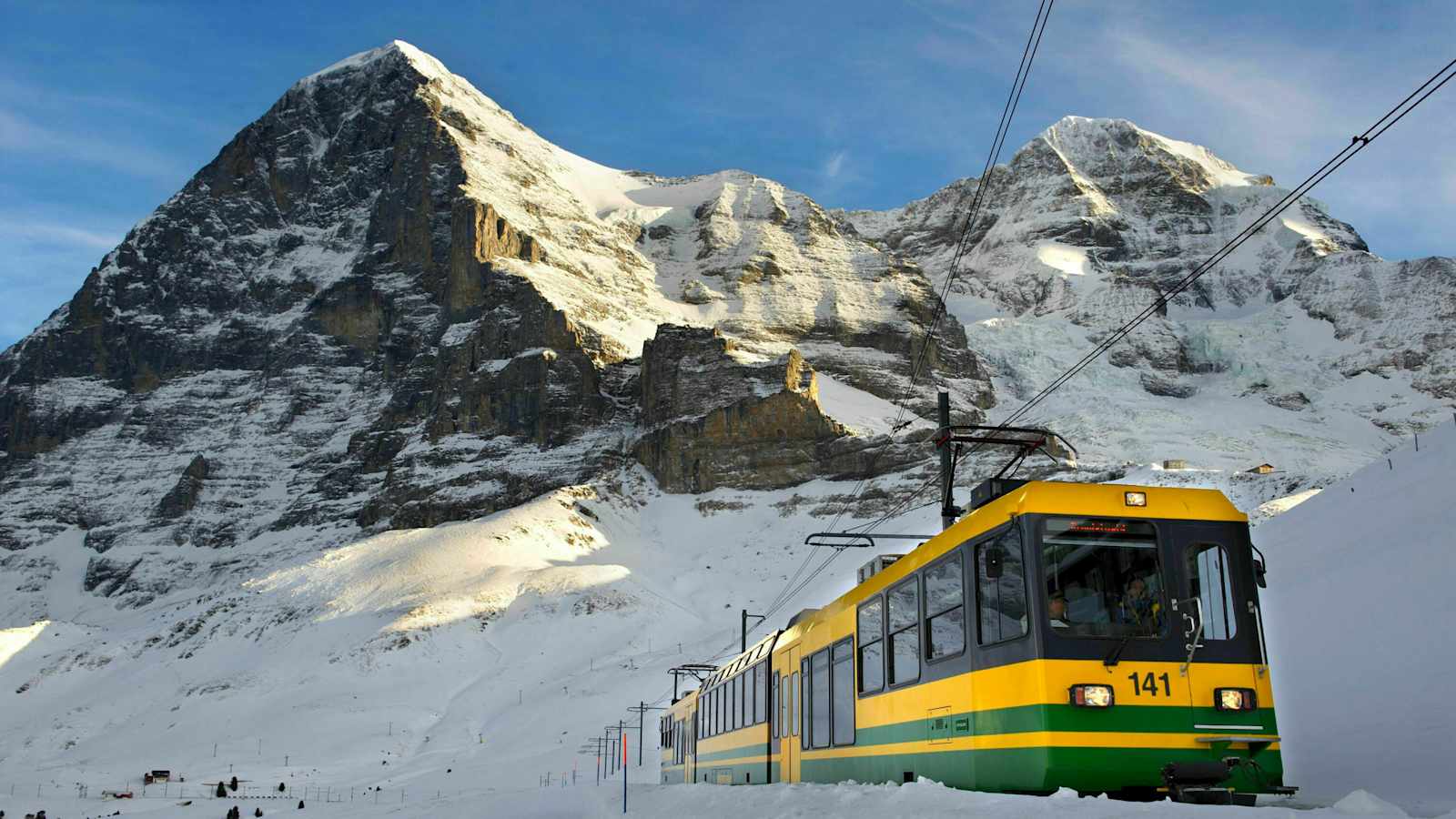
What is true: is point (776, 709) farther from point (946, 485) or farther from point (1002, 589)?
point (1002, 589)

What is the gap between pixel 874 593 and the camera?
17328 mm

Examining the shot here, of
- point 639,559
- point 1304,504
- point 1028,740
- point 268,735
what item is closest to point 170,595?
point 639,559

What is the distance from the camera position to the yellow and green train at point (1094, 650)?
1253 centimetres

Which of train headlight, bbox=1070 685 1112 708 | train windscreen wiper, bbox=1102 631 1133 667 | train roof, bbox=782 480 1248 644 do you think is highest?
train roof, bbox=782 480 1248 644

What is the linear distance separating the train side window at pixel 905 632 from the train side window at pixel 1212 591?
124 inches

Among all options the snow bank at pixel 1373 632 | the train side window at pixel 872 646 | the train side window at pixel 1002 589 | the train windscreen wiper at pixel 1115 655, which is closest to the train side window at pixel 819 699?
the train side window at pixel 872 646

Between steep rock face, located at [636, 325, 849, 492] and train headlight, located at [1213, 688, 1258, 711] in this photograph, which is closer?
train headlight, located at [1213, 688, 1258, 711]

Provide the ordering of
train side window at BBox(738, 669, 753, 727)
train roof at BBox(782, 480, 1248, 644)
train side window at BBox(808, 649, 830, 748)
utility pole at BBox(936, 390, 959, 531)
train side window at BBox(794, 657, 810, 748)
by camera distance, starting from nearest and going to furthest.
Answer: train roof at BBox(782, 480, 1248, 644) < train side window at BBox(808, 649, 830, 748) < train side window at BBox(794, 657, 810, 748) < utility pole at BBox(936, 390, 959, 531) < train side window at BBox(738, 669, 753, 727)

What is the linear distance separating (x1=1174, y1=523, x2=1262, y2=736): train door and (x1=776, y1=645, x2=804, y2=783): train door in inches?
371

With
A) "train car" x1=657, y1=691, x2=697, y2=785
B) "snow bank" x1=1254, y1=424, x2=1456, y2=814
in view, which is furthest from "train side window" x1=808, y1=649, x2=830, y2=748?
"train car" x1=657, y1=691, x2=697, y2=785

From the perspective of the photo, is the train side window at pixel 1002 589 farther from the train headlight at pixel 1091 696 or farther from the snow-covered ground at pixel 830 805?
the snow-covered ground at pixel 830 805

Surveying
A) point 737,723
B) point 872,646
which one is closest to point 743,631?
point 737,723

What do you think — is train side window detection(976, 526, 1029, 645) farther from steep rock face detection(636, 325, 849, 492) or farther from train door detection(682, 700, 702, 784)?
steep rock face detection(636, 325, 849, 492)

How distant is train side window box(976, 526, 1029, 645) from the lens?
13.2m
